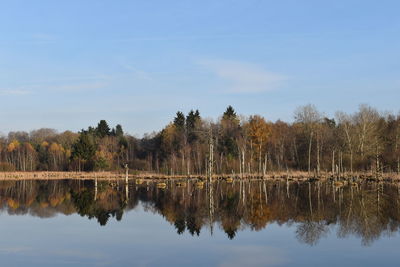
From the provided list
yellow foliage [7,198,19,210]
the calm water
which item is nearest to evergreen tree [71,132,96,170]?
yellow foliage [7,198,19,210]

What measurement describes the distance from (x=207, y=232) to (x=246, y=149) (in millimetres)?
50777

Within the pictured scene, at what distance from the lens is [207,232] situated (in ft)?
66.2

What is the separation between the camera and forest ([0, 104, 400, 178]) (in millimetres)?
62312

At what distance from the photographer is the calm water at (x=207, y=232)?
50.0ft

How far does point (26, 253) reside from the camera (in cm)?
1652

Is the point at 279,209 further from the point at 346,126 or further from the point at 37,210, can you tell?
the point at 346,126

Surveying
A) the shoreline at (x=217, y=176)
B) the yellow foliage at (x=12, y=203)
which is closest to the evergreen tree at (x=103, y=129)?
the shoreline at (x=217, y=176)

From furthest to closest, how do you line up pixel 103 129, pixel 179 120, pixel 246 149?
pixel 103 129 < pixel 179 120 < pixel 246 149

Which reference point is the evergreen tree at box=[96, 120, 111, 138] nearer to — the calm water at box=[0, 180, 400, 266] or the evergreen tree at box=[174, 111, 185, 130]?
the evergreen tree at box=[174, 111, 185, 130]

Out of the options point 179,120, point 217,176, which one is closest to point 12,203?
point 217,176

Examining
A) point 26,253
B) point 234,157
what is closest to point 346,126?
point 234,157

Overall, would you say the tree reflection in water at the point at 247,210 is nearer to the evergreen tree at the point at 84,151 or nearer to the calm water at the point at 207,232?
the calm water at the point at 207,232

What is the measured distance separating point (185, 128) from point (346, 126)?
32493 mm

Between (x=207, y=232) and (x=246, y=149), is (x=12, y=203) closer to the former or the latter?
(x=207, y=232)
